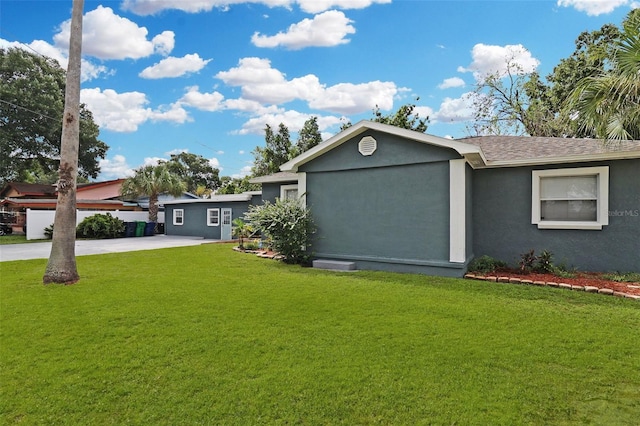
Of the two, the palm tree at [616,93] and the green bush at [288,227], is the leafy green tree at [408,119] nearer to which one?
the green bush at [288,227]

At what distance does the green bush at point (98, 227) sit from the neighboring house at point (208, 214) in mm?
3262

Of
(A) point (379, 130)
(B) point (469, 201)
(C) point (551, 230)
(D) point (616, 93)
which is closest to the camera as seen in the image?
(D) point (616, 93)

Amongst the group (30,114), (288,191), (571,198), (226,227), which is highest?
(30,114)

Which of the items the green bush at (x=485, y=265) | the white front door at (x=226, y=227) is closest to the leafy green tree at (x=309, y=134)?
the white front door at (x=226, y=227)

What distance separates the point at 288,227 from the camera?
988 cm

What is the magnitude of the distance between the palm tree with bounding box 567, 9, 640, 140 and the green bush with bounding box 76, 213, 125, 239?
22523 mm

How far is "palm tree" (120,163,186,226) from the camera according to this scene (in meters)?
22.5

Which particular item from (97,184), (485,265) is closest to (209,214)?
(97,184)

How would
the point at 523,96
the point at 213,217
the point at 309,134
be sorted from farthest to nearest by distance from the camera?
the point at 309,134
the point at 523,96
the point at 213,217

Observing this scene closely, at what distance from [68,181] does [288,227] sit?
5.27 m

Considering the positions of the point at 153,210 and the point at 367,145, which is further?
the point at 153,210

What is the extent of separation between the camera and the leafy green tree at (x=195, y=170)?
155ft

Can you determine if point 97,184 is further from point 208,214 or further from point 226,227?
point 226,227

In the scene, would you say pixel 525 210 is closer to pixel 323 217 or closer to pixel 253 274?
pixel 323 217
